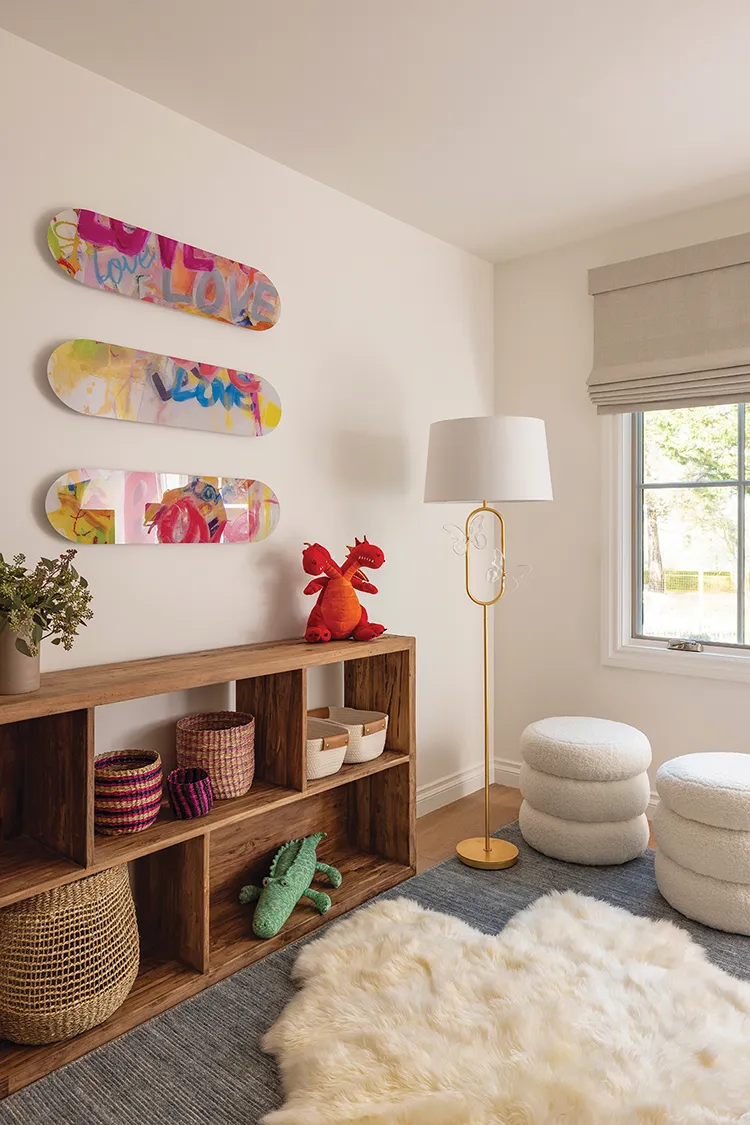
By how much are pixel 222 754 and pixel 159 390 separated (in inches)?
42.3

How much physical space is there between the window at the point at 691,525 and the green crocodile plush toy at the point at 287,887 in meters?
1.73

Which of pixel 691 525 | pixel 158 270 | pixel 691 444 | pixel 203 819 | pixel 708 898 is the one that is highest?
pixel 158 270

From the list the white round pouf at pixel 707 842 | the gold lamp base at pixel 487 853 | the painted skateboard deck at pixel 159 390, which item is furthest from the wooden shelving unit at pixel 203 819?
the white round pouf at pixel 707 842

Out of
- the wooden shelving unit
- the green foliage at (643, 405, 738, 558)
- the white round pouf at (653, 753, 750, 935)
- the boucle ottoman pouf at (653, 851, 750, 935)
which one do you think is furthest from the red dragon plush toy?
the green foliage at (643, 405, 738, 558)

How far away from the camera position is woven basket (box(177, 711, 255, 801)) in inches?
86.8

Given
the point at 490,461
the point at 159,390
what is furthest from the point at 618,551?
the point at 159,390

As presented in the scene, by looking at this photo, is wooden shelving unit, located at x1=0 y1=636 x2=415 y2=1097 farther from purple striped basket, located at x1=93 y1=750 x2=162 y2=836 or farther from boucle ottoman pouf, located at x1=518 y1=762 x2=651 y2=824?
boucle ottoman pouf, located at x1=518 y1=762 x2=651 y2=824

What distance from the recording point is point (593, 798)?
9.01 ft

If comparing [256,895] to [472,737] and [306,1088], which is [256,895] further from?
[472,737]

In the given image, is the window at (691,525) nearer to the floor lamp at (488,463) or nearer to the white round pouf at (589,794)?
the white round pouf at (589,794)

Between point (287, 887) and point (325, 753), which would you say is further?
point (325, 753)

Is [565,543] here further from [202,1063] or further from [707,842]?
[202,1063]

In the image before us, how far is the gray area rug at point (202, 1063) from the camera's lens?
1.62 m

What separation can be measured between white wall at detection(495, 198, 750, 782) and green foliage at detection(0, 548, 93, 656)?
7.59 feet
